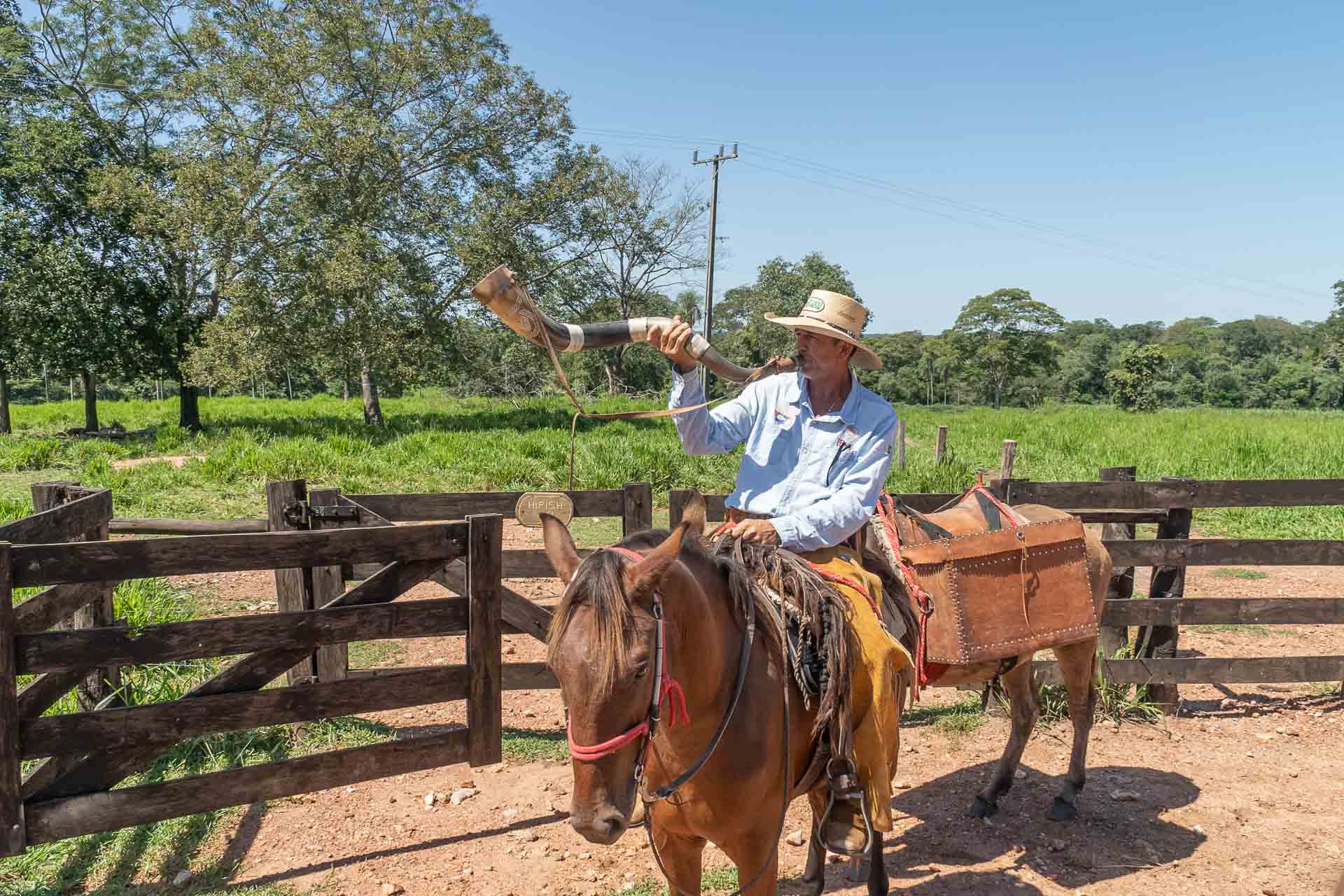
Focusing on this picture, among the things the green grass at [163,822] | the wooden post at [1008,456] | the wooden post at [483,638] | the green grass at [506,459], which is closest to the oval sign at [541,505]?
the wooden post at [483,638]

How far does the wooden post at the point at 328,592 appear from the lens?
543 centimetres

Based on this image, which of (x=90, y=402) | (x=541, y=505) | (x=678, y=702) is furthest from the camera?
(x=90, y=402)

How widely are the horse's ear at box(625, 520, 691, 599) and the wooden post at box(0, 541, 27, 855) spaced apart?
3.10 metres

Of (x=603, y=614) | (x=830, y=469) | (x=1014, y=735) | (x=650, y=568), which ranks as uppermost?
(x=830, y=469)

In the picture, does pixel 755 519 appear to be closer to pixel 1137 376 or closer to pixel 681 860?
pixel 681 860

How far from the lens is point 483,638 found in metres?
4.59

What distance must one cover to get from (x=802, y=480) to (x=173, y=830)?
3.90 metres

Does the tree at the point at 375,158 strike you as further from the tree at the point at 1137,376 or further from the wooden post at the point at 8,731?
the tree at the point at 1137,376

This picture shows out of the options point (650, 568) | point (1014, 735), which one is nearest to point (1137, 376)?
point (1014, 735)

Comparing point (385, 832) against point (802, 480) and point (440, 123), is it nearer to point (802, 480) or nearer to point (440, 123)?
point (802, 480)

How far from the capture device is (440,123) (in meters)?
25.4

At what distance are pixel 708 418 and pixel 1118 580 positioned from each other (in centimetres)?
449

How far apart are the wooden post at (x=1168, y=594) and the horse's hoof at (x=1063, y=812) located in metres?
1.94

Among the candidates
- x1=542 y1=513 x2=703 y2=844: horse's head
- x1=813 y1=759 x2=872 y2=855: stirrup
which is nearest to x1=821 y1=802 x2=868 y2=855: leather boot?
x1=813 y1=759 x2=872 y2=855: stirrup
